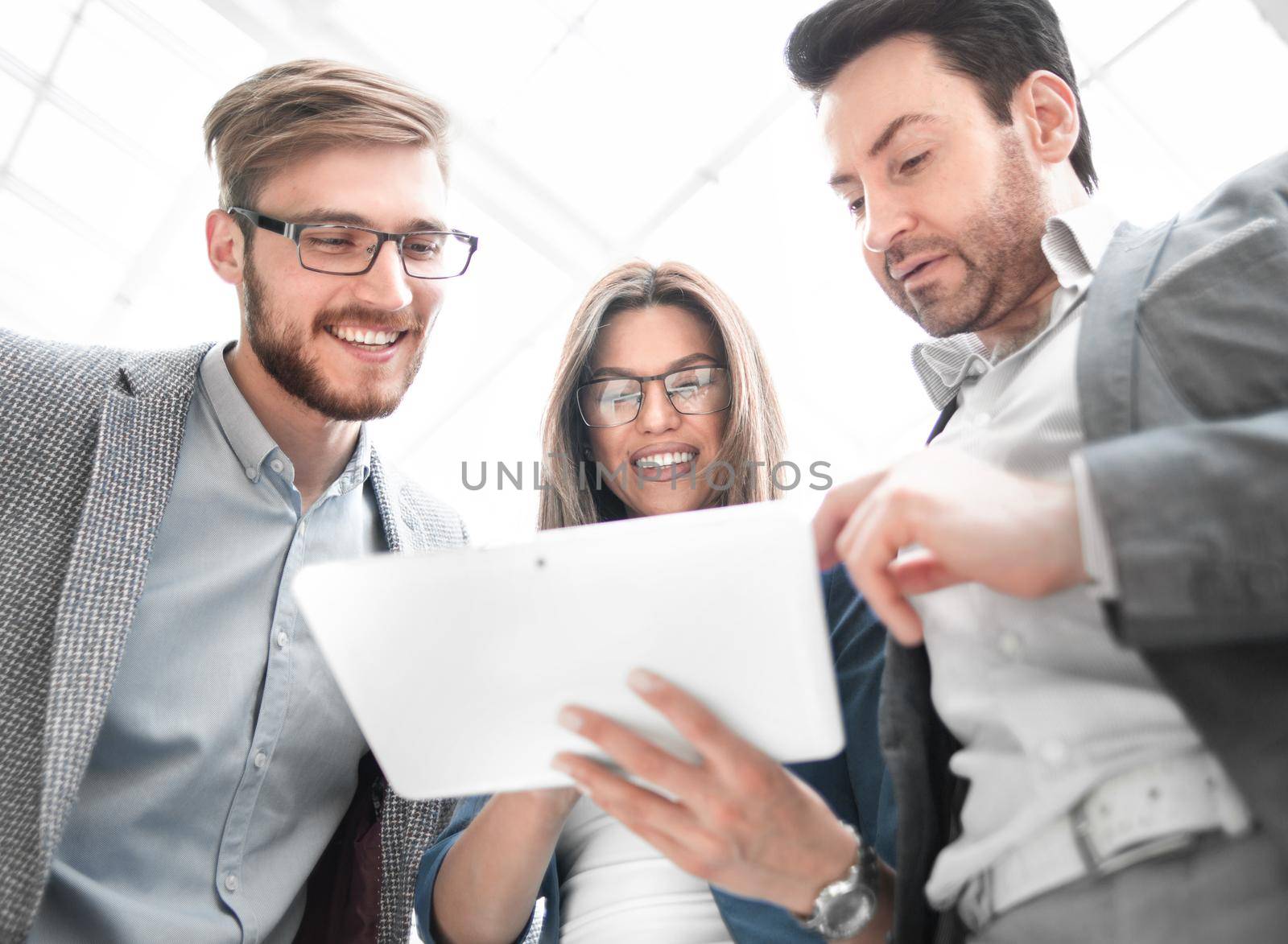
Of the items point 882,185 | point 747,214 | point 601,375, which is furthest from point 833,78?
point 747,214

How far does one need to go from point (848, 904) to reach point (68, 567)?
3.97 feet

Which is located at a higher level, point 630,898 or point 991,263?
A: point 991,263

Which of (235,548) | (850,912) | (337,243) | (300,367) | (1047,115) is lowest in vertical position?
(850,912)

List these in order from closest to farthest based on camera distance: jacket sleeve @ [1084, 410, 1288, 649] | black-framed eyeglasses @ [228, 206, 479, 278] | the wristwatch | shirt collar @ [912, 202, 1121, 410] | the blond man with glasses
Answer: jacket sleeve @ [1084, 410, 1288, 649], the wristwatch, shirt collar @ [912, 202, 1121, 410], the blond man with glasses, black-framed eyeglasses @ [228, 206, 479, 278]

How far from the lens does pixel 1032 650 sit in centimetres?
106

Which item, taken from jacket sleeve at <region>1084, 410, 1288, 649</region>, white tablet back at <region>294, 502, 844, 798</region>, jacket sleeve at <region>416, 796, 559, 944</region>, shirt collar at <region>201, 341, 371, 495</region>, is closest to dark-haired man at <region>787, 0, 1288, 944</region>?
jacket sleeve at <region>1084, 410, 1288, 649</region>

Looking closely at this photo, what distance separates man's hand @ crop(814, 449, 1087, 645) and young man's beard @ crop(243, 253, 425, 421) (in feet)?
4.10

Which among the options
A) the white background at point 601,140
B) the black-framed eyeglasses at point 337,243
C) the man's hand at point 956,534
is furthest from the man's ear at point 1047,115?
the white background at point 601,140

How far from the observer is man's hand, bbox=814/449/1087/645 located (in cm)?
88

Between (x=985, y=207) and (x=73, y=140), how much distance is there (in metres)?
6.79

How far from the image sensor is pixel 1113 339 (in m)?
1.02

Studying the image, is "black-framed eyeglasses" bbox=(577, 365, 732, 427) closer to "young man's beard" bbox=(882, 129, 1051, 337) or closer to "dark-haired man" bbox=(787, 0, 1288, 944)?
"young man's beard" bbox=(882, 129, 1051, 337)

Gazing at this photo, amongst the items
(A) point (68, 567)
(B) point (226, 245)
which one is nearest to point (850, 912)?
(A) point (68, 567)

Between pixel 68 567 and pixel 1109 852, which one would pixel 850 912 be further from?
pixel 68 567
